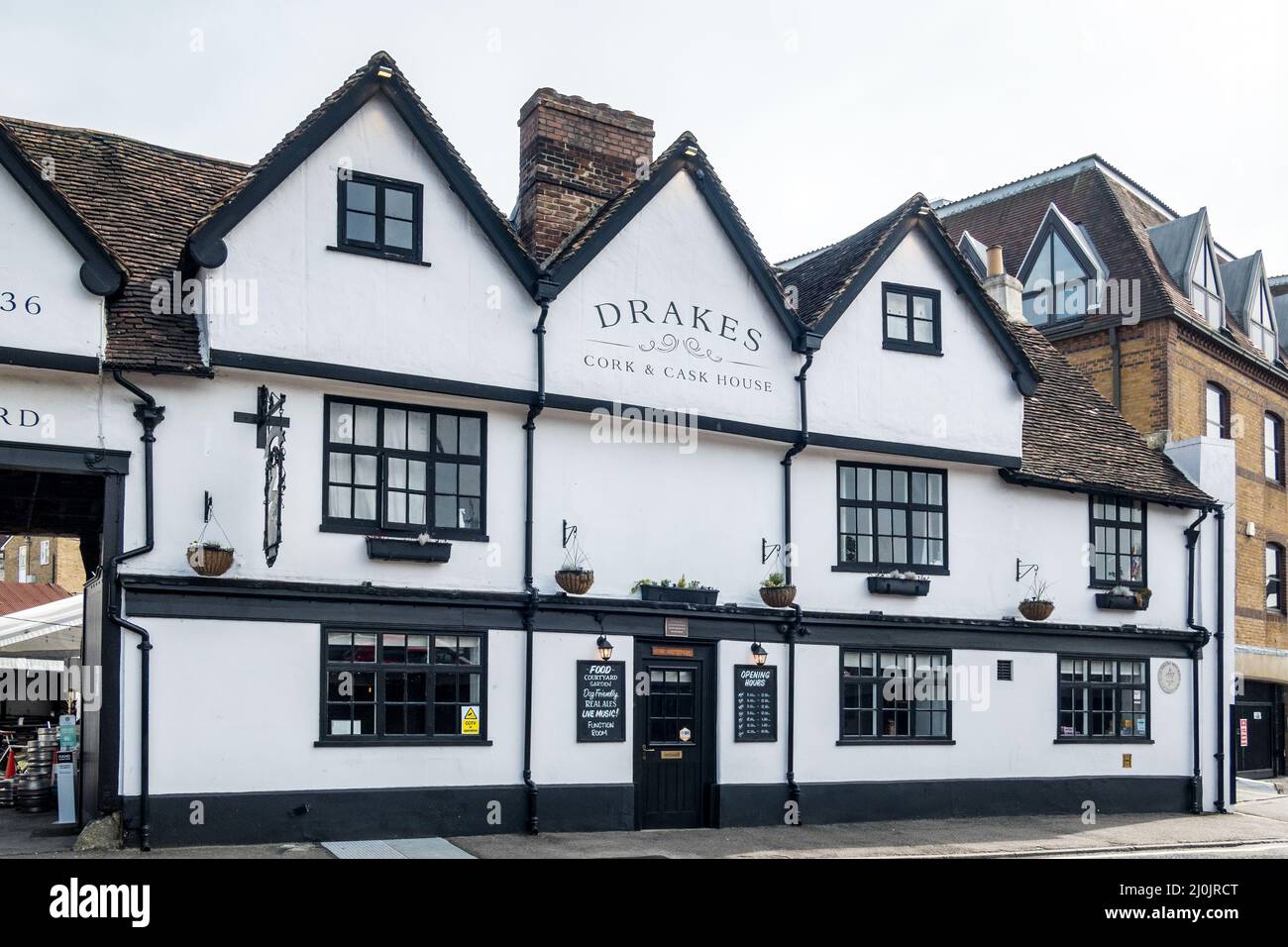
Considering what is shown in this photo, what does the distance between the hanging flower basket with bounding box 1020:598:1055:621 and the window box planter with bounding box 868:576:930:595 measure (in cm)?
213

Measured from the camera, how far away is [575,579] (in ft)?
55.6

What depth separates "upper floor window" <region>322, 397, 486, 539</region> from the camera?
1597cm

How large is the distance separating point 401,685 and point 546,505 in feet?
9.61

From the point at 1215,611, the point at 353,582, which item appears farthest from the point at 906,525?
the point at 353,582

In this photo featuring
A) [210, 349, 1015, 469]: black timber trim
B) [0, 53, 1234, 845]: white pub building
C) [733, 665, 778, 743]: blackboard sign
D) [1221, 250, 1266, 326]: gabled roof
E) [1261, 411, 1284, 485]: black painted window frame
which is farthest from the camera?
[1221, 250, 1266, 326]: gabled roof

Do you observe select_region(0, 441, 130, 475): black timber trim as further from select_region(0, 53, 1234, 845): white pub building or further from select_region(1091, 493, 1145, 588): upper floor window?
select_region(1091, 493, 1145, 588): upper floor window

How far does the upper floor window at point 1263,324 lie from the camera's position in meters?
A: 35.0

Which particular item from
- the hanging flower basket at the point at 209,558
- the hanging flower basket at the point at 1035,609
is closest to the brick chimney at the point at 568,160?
the hanging flower basket at the point at 209,558

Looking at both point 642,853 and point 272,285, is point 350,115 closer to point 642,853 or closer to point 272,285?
point 272,285

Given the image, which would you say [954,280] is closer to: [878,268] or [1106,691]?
[878,268]

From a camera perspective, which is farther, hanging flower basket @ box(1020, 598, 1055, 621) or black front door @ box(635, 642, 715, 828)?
hanging flower basket @ box(1020, 598, 1055, 621)

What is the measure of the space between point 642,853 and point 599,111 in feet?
34.5

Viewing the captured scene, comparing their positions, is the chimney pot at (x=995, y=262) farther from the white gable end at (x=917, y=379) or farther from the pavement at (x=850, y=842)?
the pavement at (x=850, y=842)

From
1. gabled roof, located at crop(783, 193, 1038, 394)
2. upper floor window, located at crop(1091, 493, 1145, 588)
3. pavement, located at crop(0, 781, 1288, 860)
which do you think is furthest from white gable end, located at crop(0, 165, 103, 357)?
upper floor window, located at crop(1091, 493, 1145, 588)
